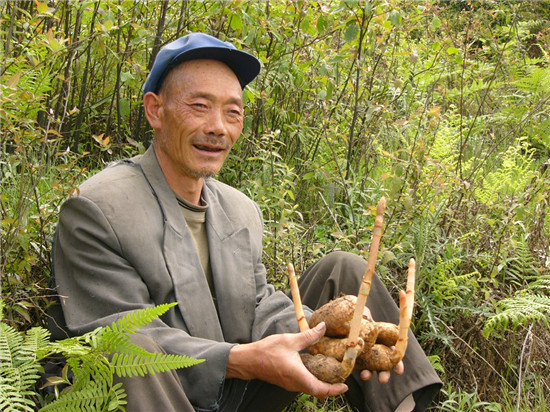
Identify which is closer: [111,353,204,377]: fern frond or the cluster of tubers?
[111,353,204,377]: fern frond

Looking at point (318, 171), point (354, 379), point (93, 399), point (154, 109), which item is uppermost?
point (154, 109)

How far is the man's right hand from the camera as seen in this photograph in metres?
2.22

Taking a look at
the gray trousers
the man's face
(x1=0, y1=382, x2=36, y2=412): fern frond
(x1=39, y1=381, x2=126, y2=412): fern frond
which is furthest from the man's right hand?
the man's face

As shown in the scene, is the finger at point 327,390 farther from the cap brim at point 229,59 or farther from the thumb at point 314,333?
the cap brim at point 229,59

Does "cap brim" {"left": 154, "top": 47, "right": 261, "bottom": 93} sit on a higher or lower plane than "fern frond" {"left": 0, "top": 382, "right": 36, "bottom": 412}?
higher

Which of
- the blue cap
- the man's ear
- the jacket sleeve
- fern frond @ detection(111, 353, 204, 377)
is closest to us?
fern frond @ detection(111, 353, 204, 377)

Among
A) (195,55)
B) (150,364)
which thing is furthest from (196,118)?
(150,364)

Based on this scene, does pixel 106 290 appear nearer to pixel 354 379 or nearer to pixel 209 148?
pixel 209 148

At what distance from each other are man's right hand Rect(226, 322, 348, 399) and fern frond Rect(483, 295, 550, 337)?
4.56ft

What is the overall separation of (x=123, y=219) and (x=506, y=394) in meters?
2.16

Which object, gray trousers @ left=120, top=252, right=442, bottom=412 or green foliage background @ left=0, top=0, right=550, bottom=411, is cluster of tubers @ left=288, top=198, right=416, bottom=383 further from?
green foliage background @ left=0, top=0, right=550, bottom=411

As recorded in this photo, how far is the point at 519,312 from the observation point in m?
3.28

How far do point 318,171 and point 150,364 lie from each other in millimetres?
2741

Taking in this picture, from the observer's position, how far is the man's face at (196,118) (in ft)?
9.04
